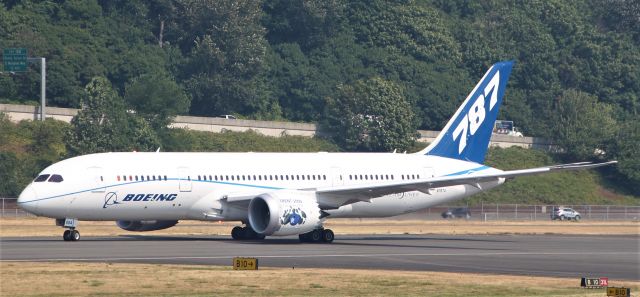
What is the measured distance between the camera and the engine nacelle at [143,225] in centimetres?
5634

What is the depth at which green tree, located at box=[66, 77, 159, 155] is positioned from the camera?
335ft

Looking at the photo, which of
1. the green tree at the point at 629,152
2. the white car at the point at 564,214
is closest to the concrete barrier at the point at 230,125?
the green tree at the point at 629,152

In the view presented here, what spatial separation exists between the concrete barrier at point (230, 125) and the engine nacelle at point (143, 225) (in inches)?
2257

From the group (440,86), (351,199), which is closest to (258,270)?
(351,199)

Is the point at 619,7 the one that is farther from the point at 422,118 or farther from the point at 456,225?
the point at 456,225

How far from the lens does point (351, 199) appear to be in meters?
55.8

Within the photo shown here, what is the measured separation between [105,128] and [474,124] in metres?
46.0

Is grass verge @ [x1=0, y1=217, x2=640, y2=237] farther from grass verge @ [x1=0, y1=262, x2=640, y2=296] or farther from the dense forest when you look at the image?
the dense forest

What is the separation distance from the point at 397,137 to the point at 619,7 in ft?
182

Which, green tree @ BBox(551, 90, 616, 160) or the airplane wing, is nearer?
the airplane wing

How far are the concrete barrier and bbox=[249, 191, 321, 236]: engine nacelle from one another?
2445 inches

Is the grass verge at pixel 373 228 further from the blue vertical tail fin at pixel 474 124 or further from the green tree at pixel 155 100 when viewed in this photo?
the green tree at pixel 155 100

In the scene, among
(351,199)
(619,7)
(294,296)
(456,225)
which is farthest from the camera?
(619,7)

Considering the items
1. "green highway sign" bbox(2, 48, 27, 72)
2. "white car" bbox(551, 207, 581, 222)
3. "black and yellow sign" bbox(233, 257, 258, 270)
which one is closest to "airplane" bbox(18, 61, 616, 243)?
"black and yellow sign" bbox(233, 257, 258, 270)
